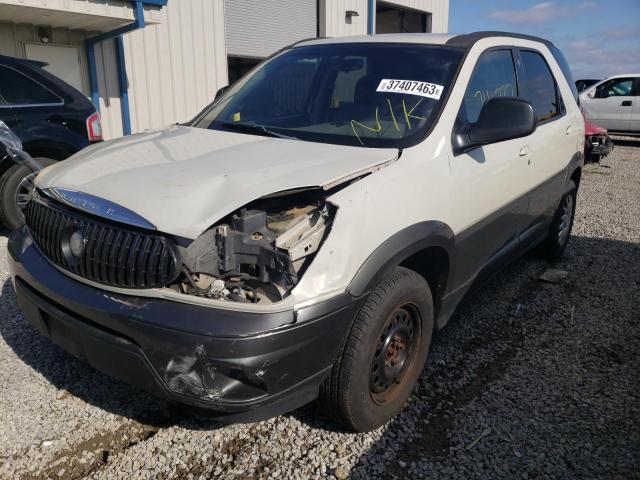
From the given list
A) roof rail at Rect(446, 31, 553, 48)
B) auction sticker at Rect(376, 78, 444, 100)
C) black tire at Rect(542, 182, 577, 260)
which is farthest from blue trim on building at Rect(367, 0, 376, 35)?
auction sticker at Rect(376, 78, 444, 100)

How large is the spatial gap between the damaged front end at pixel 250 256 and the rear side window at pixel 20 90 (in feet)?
14.0

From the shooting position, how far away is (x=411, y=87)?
120 inches

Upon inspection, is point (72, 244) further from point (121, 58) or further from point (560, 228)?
point (121, 58)

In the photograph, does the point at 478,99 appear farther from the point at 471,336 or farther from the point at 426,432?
the point at 426,432

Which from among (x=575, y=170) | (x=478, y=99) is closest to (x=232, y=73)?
(x=575, y=170)

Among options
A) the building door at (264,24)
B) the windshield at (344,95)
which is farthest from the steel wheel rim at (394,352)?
the building door at (264,24)

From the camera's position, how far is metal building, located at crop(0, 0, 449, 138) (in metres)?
8.44

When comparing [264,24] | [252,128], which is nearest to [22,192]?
[252,128]

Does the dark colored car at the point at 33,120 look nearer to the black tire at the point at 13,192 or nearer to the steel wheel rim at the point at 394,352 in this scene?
the black tire at the point at 13,192

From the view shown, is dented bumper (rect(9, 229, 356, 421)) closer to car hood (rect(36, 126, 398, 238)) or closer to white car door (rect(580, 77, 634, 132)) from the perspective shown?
car hood (rect(36, 126, 398, 238))

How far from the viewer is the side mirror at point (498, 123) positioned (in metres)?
2.89

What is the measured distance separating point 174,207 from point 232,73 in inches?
584

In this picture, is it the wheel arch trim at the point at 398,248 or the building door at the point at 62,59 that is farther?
the building door at the point at 62,59

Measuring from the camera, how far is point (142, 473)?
238 centimetres
